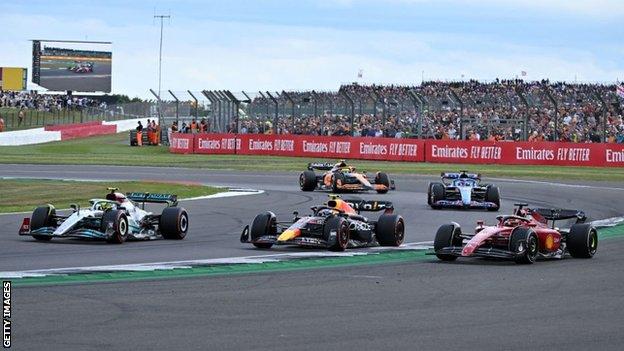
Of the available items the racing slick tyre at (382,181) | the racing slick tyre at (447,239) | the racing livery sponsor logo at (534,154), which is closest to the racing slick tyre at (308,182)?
the racing slick tyre at (382,181)

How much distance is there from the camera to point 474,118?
5628cm

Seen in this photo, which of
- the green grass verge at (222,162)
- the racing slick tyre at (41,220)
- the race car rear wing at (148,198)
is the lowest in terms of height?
the green grass verge at (222,162)

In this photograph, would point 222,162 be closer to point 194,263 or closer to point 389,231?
point 389,231

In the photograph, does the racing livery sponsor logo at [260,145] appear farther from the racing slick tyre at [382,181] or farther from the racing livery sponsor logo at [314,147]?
the racing slick tyre at [382,181]

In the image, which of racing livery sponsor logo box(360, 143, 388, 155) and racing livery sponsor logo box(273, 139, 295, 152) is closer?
racing livery sponsor logo box(360, 143, 388, 155)

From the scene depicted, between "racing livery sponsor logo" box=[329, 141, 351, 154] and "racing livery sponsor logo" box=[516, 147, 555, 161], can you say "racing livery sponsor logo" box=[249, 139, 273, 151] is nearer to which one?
"racing livery sponsor logo" box=[329, 141, 351, 154]

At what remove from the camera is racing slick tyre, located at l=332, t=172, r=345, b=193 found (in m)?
36.6

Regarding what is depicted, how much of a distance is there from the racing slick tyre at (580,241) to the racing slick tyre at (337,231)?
136 inches

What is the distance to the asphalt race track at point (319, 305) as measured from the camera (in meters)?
11.2

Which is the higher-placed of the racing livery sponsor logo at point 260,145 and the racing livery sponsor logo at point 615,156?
the racing livery sponsor logo at point 615,156

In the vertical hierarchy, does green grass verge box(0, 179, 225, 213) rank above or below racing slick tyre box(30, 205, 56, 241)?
below

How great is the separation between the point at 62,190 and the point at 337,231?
17757 millimetres

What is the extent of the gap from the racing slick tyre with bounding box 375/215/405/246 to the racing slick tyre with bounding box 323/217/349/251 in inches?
46.3

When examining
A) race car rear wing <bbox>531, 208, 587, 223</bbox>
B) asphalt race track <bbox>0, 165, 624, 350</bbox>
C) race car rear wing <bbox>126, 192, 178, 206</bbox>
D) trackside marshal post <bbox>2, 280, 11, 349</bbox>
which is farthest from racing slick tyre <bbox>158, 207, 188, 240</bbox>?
trackside marshal post <bbox>2, 280, 11, 349</bbox>
